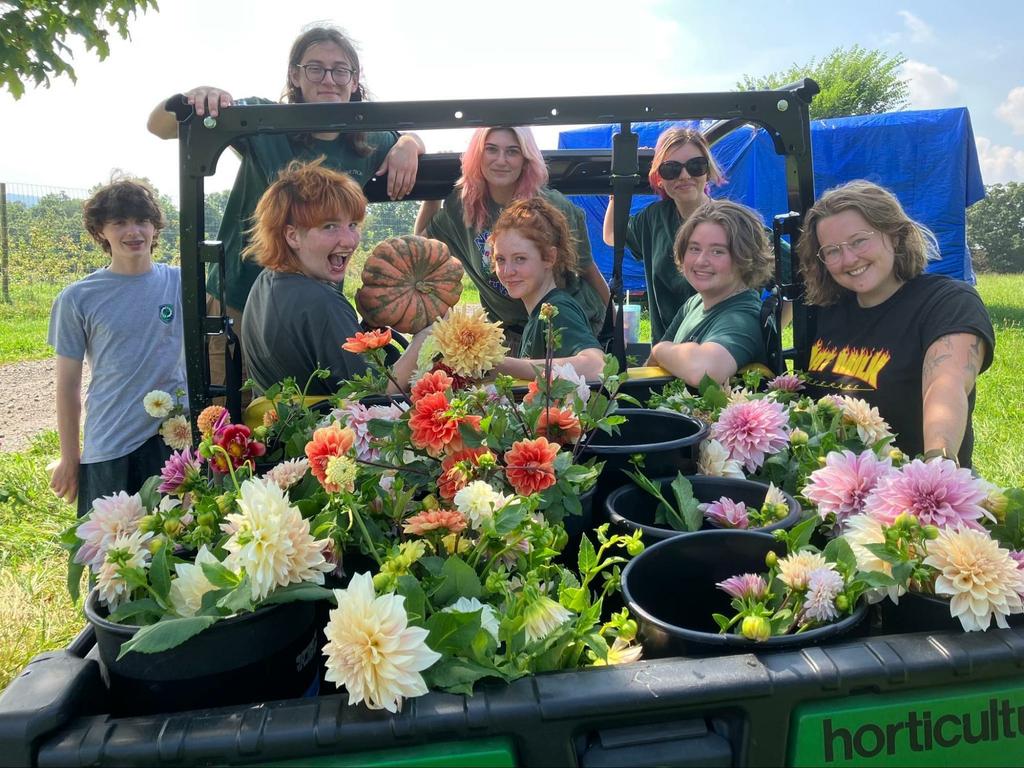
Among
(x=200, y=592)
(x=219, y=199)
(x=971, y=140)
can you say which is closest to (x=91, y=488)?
(x=200, y=592)

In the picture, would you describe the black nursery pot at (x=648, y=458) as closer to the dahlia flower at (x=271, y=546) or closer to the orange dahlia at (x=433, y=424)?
the orange dahlia at (x=433, y=424)

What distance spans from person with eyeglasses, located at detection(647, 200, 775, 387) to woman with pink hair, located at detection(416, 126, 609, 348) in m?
0.49

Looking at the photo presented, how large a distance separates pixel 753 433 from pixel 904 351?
935 mm

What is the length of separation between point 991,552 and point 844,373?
1422 millimetres

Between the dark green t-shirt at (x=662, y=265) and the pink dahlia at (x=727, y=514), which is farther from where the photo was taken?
the dark green t-shirt at (x=662, y=265)

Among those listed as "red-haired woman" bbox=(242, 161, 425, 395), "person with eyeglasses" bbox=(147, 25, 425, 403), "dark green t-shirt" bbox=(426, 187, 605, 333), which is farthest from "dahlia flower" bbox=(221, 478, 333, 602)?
"dark green t-shirt" bbox=(426, 187, 605, 333)

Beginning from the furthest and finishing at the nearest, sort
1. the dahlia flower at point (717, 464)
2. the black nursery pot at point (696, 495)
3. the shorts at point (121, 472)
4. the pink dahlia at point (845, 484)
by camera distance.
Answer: the shorts at point (121, 472) → the dahlia flower at point (717, 464) → the black nursery pot at point (696, 495) → the pink dahlia at point (845, 484)

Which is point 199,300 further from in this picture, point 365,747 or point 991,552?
point 991,552

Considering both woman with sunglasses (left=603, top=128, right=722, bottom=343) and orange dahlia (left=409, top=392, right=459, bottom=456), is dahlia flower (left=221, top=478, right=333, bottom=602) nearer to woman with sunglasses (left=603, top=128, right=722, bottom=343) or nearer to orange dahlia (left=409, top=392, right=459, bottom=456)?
orange dahlia (left=409, top=392, right=459, bottom=456)

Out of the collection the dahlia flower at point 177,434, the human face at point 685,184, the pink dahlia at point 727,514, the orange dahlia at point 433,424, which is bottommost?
the pink dahlia at point 727,514

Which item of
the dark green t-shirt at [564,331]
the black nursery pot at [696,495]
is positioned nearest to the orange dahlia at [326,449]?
the black nursery pot at [696,495]

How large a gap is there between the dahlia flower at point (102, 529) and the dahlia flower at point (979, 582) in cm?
120

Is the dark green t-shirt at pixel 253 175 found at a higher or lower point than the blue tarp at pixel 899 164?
lower

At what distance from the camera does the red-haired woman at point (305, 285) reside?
87.0 inches
